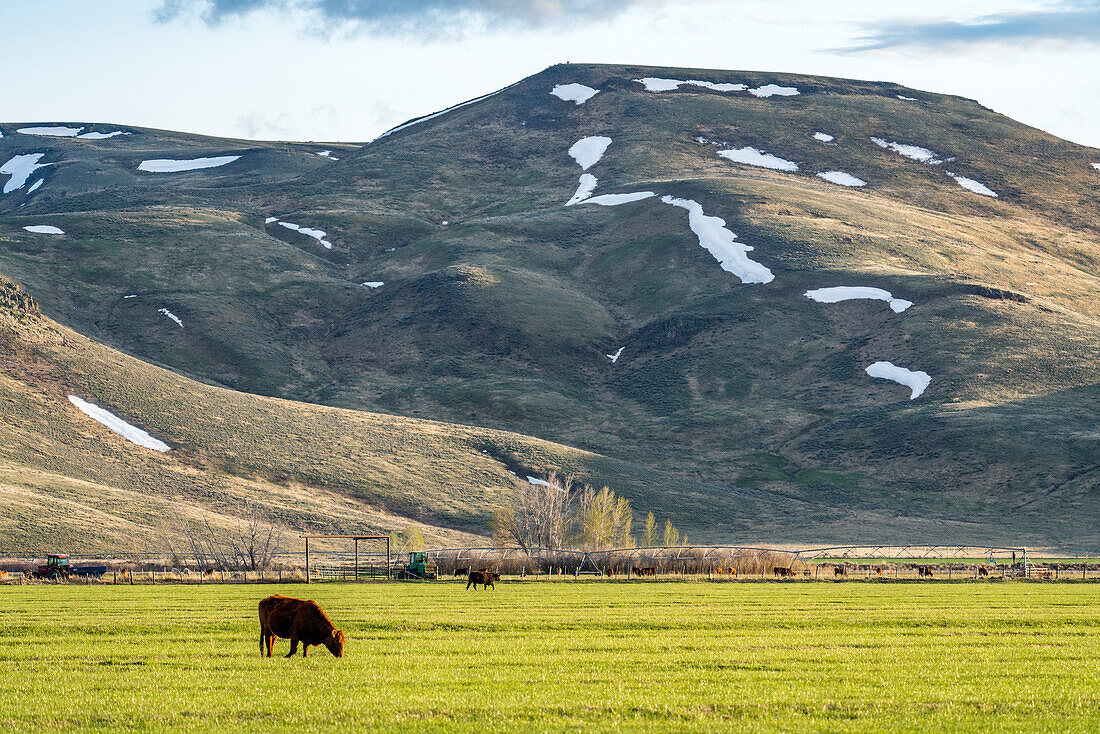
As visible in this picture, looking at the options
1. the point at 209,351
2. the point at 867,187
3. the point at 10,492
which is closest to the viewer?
the point at 10,492

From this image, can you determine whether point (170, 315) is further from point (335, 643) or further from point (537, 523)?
point (335, 643)

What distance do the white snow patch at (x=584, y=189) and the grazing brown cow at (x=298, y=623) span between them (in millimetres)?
151534

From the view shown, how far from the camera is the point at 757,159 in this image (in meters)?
180

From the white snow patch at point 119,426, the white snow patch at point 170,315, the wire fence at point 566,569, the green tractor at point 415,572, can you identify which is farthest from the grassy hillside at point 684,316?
the green tractor at point 415,572

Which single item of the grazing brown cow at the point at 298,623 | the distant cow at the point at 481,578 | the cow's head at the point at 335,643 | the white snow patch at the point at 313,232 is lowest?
the white snow patch at the point at 313,232

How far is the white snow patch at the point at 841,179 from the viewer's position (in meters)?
174

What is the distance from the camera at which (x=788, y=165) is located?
586ft

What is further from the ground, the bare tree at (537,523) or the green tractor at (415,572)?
the green tractor at (415,572)

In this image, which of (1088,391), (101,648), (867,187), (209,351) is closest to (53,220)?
(209,351)

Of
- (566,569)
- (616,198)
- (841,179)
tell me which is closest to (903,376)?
(616,198)

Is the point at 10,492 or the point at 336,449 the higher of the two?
the point at 10,492

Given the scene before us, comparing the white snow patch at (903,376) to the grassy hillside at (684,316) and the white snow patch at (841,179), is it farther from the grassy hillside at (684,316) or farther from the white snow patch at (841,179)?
the white snow patch at (841,179)

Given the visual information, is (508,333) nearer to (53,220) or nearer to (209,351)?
(209,351)

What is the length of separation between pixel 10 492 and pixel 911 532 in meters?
55.8
